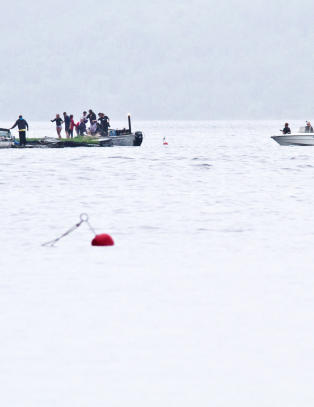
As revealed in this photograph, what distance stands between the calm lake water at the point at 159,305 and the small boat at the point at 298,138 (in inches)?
1661

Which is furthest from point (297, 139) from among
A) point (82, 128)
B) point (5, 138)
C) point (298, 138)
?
point (5, 138)

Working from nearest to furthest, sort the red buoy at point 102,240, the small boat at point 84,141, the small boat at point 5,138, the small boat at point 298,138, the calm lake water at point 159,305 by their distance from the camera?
the calm lake water at point 159,305 → the red buoy at point 102,240 → the small boat at point 84,141 → the small boat at point 5,138 → the small boat at point 298,138

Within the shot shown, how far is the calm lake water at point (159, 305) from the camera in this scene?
10.5 metres

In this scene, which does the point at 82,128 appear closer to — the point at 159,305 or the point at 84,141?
the point at 84,141

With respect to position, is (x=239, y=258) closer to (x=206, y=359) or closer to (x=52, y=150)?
(x=206, y=359)

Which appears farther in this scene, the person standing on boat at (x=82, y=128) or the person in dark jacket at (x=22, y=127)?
the person standing on boat at (x=82, y=128)

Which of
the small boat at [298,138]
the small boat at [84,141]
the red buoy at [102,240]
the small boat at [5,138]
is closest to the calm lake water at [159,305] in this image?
the red buoy at [102,240]

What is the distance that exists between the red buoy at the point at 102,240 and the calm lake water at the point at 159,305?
0.86 feet

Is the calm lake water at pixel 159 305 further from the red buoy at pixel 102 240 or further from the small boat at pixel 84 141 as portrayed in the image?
the small boat at pixel 84 141

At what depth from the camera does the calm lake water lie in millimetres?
10492

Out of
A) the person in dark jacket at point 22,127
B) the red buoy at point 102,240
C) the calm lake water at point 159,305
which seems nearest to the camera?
the calm lake water at point 159,305

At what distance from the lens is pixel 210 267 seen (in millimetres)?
18500

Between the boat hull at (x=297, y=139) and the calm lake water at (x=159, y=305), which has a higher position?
the calm lake water at (x=159, y=305)

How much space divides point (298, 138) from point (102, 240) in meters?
56.6
